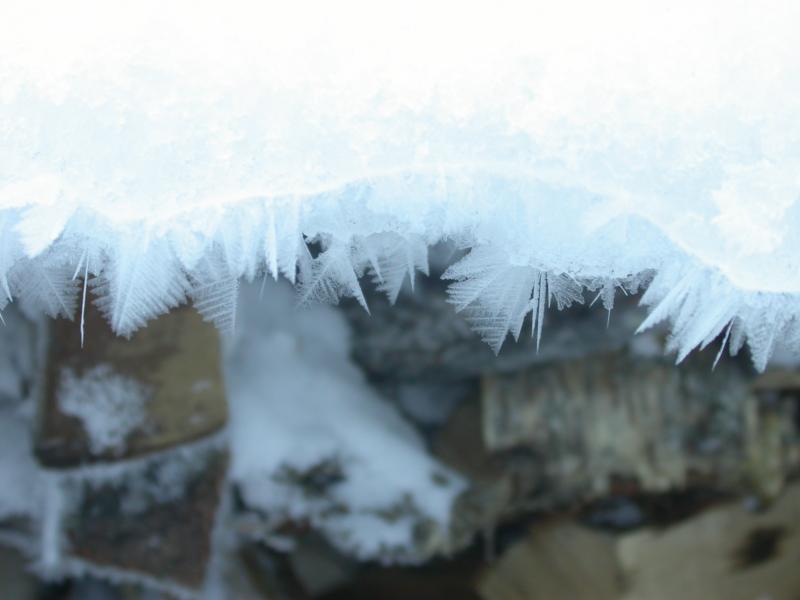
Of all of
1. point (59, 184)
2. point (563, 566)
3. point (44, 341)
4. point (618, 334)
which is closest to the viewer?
point (59, 184)

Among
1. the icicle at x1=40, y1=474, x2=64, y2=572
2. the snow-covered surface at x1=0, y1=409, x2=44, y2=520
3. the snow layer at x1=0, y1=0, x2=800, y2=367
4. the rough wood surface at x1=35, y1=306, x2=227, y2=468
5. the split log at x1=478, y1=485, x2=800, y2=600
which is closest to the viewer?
the snow layer at x1=0, y1=0, x2=800, y2=367

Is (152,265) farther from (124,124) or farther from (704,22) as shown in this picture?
(704,22)

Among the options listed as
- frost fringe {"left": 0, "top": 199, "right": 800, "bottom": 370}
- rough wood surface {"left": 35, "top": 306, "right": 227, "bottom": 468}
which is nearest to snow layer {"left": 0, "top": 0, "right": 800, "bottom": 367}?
frost fringe {"left": 0, "top": 199, "right": 800, "bottom": 370}

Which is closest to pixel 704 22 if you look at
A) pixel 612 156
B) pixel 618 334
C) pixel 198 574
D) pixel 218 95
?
pixel 612 156

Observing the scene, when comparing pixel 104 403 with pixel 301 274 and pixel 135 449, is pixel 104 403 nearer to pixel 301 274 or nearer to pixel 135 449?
pixel 135 449

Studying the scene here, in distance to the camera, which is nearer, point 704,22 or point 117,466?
point 704,22

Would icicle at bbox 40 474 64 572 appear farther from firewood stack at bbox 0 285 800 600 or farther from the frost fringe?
the frost fringe
